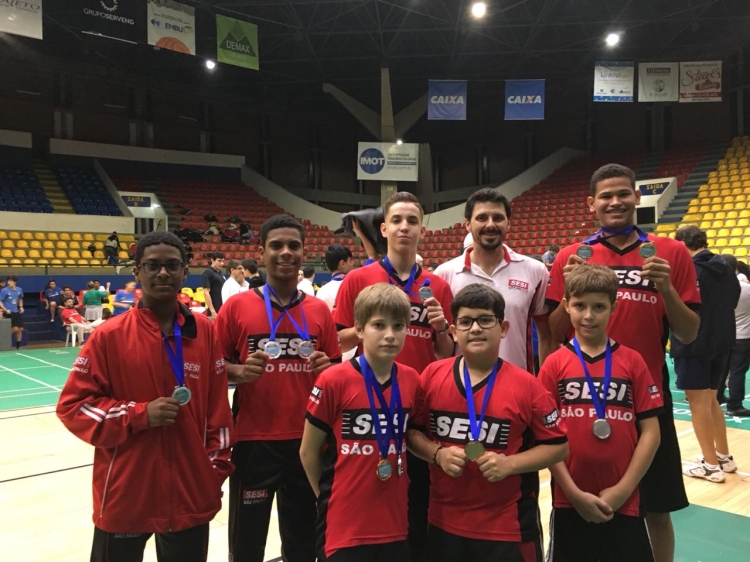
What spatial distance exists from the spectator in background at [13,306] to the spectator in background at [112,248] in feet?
9.98

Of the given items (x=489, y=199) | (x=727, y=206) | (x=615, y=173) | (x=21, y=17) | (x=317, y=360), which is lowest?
(x=317, y=360)

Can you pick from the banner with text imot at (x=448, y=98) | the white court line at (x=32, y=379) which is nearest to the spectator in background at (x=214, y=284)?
the white court line at (x=32, y=379)

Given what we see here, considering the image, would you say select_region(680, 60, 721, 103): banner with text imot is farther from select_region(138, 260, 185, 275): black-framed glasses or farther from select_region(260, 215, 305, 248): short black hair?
select_region(138, 260, 185, 275): black-framed glasses

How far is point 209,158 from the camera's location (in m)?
24.6

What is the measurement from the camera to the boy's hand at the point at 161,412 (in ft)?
6.60

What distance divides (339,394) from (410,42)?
1940cm

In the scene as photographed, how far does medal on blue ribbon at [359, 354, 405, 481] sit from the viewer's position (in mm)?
2100

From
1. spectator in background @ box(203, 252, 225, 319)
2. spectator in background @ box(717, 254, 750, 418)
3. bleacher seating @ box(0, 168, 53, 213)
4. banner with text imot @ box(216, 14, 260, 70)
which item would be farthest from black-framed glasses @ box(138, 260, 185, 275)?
bleacher seating @ box(0, 168, 53, 213)

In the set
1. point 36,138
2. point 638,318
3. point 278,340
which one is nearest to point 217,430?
point 278,340

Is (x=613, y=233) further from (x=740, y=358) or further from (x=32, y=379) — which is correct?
(x=32, y=379)

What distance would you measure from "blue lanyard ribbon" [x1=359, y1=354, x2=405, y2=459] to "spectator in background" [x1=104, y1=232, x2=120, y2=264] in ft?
53.4

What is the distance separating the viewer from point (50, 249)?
16.7 metres

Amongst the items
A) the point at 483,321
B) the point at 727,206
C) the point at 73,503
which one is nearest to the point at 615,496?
the point at 483,321

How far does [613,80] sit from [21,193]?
20.1 m
